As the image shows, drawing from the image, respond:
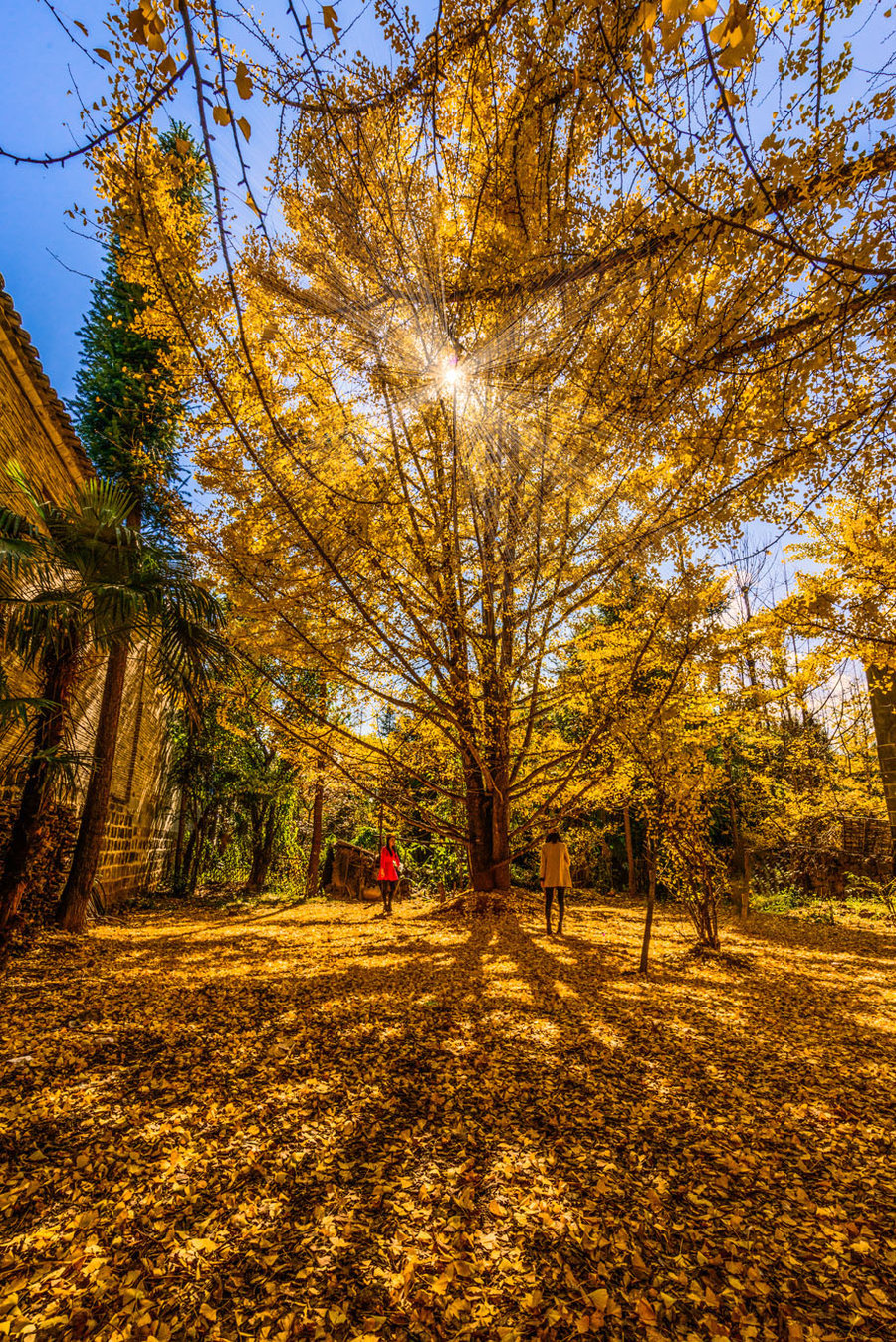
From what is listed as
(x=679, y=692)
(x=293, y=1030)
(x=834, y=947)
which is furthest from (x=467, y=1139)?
(x=834, y=947)

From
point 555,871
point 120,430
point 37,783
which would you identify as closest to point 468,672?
point 555,871

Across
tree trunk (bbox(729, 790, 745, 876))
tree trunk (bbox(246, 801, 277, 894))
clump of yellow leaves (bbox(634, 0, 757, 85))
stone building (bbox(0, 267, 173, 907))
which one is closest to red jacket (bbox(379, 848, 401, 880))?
stone building (bbox(0, 267, 173, 907))

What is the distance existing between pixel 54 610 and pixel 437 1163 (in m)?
4.13

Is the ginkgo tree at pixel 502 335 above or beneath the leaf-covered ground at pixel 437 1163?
above

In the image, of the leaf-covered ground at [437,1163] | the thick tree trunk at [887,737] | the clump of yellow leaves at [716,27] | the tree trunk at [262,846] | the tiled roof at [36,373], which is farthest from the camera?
the tree trunk at [262,846]

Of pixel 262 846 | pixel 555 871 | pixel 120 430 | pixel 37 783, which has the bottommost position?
pixel 262 846

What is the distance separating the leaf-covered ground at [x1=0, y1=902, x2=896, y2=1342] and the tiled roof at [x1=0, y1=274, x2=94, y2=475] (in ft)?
20.0

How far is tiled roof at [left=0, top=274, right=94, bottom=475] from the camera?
542cm

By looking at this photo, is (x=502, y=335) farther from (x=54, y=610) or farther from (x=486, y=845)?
(x=486, y=845)

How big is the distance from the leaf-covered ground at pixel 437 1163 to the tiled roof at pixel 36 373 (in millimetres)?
6102

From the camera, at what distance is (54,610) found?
13.1 ft

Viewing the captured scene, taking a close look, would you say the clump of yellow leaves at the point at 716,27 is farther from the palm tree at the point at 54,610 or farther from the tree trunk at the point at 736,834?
the tree trunk at the point at 736,834

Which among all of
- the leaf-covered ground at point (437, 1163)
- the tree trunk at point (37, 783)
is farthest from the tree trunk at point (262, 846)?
the tree trunk at point (37, 783)

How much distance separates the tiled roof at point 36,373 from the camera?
17.8 feet
